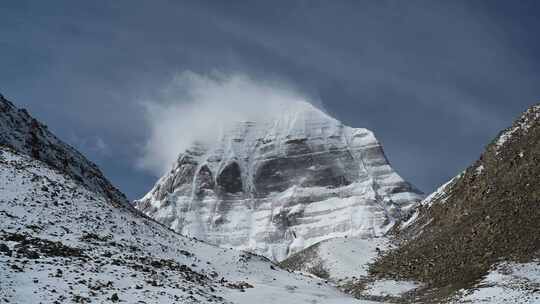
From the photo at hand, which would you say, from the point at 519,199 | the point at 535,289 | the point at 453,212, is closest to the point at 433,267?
the point at 519,199

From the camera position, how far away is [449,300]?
46.7 metres

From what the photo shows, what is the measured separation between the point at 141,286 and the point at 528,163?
5046 cm

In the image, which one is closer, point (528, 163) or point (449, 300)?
point (449, 300)

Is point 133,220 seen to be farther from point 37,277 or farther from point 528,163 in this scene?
point 528,163

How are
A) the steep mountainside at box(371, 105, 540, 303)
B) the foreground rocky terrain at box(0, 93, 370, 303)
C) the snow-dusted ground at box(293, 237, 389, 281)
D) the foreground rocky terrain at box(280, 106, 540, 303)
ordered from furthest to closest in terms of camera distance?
the snow-dusted ground at box(293, 237, 389, 281) < the steep mountainside at box(371, 105, 540, 303) < the foreground rocky terrain at box(280, 106, 540, 303) < the foreground rocky terrain at box(0, 93, 370, 303)

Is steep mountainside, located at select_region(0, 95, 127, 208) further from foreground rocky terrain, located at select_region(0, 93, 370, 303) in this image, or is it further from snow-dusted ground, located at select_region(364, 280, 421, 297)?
snow-dusted ground, located at select_region(364, 280, 421, 297)

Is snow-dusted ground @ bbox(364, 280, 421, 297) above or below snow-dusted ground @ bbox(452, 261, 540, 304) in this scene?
above

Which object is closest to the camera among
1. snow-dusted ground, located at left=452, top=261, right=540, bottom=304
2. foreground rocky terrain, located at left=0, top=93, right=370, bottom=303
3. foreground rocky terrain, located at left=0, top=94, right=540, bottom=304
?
foreground rocky terrain, located at left=0, top=93, right=370, bottom=303

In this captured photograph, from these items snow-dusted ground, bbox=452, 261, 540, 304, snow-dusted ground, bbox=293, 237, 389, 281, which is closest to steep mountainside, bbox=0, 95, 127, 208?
snow-dusted ground, bbox=293, 237, 389, 281

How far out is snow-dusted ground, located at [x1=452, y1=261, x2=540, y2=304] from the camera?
40562 millimetres

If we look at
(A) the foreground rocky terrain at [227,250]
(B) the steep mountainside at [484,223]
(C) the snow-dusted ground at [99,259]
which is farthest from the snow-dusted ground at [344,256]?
(C) the snow-dusted ground at [99,259]

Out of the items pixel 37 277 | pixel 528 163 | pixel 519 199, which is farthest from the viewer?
pixel 528 163

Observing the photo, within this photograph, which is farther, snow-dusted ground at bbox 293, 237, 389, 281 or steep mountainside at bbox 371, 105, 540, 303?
snow-dusted ground at bbox 293, 237, 389, 281

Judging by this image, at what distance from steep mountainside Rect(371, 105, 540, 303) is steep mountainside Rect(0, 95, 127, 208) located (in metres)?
32.9
